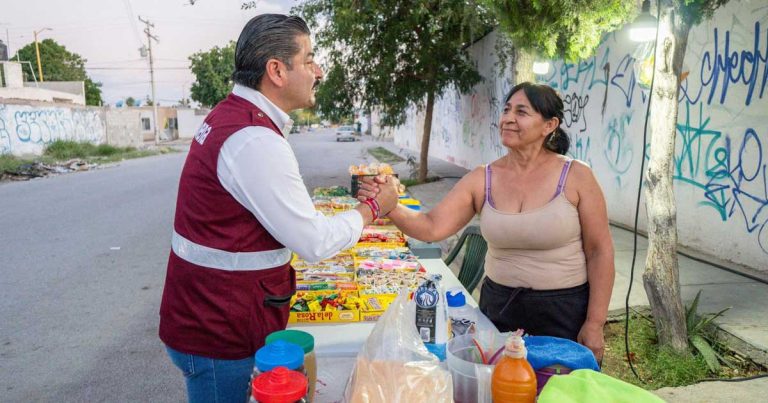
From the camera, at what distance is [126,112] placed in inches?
1410

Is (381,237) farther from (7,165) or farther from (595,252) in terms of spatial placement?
(7,165)

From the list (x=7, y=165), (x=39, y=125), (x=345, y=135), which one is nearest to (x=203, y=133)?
(x=7, y=165)

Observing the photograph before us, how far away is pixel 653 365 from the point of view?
13.2 ft

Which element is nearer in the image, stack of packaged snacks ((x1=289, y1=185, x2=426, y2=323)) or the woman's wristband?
the woman's wristband

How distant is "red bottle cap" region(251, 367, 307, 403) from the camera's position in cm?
135

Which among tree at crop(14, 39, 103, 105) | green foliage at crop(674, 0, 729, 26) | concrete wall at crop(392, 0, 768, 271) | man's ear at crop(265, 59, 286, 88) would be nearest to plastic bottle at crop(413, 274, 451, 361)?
man's ear at crop(265, 59, 286, 88)

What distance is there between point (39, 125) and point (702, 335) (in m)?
28.6

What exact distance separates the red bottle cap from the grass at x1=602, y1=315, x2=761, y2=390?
10.7 feet

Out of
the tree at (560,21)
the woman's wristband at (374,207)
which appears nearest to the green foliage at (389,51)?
the tree at (560,21)

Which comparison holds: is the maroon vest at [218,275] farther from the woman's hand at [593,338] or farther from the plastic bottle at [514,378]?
the woman's hand at [593,338]

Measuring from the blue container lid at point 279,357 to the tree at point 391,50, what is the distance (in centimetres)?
999

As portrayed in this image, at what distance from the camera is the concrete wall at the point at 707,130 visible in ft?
18.8

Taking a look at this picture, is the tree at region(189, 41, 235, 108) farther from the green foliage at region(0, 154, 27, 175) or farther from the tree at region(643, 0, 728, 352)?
the tree at region(643, 0, 728, 352)

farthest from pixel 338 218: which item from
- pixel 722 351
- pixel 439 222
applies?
pixel 722 351
